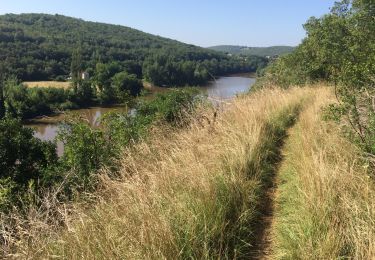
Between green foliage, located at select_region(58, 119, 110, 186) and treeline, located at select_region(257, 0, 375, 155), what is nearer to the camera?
treeline, located at select_region(257, 0, 375, 155)

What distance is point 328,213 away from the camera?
8.96 feet

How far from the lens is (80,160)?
32.3 feet

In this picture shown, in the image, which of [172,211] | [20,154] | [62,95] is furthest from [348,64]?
[62,95]

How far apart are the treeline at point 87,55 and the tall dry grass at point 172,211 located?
41398 mm

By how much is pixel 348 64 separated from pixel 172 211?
11.9 feet

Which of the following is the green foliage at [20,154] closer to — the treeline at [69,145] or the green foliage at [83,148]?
the treeline at [69,145]

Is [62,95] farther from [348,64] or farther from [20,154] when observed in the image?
[348,64]

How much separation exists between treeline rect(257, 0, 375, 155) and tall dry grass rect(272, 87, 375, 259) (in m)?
0.34

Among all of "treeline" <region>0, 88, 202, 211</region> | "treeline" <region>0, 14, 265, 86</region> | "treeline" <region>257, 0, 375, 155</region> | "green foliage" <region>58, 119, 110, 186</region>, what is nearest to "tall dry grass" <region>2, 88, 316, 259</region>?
"treeline" <region>257, 0, 375, 155</region>

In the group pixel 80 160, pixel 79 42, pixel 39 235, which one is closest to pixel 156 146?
pixel 39 235

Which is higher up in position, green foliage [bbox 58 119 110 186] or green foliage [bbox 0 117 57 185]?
green foliage [bbox 58 119 110 186]

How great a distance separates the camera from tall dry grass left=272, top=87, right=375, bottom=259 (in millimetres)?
2359

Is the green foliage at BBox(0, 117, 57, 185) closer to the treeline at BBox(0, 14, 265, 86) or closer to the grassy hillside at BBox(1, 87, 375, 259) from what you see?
the grassy hillside at BBox(1, 87, 375, 259)

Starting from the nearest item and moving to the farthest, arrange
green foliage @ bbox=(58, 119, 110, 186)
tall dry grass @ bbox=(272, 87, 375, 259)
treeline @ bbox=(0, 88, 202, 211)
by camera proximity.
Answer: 1. tall dry grass @ bbox=(272, 87, 375, 259)
2. green foliage @ bbox=(58, 119, 110, 186)
3. treeline @ bbox=(0, 88, 202, 211)
